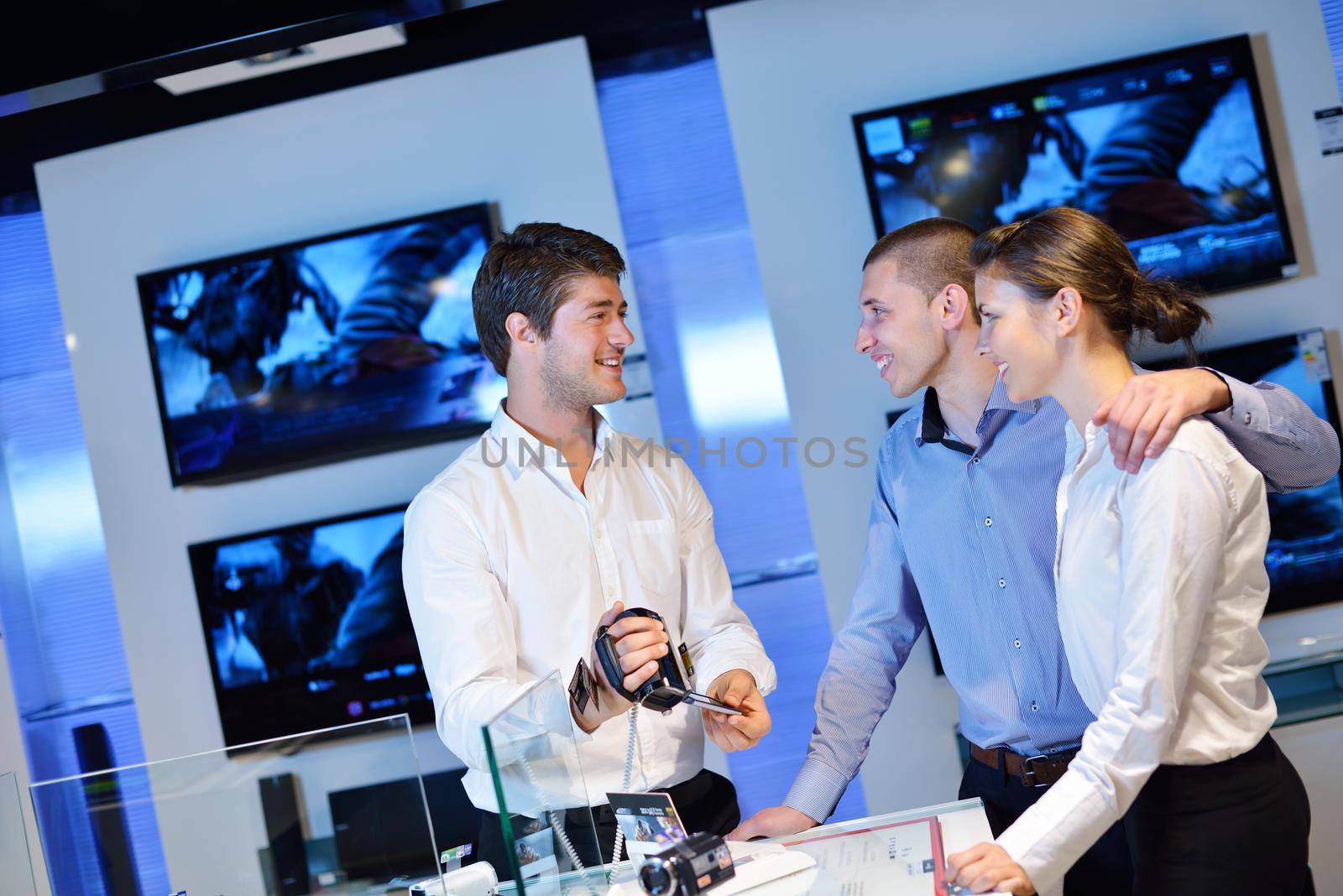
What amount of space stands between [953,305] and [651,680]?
3.70 ft

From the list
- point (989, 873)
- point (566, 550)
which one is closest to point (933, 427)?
point (566, 550)

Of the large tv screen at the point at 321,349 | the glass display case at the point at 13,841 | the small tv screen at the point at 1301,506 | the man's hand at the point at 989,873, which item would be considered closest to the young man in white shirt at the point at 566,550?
the man's hand at the point at 989,873

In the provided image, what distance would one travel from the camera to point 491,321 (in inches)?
106

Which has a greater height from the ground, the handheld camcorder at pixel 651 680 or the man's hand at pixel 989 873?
the handheld camcorder at pixel 651 680

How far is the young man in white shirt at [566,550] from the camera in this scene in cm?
227

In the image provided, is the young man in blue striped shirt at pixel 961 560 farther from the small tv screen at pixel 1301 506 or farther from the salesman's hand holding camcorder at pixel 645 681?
the small tv screen at pixel 1301 506

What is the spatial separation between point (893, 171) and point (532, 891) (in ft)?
8.61

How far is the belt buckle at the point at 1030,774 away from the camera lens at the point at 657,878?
872mm

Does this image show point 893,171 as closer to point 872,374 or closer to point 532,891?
point 872,374

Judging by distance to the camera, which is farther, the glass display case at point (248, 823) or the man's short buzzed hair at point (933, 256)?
the man's short buzzed hair at point (933, 256)

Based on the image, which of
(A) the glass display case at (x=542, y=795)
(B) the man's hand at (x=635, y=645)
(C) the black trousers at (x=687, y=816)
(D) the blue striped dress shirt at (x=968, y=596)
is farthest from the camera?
(D) the blue striped dress shirt at (x=968, y=596)

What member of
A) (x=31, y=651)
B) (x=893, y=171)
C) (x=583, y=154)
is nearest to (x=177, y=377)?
(x=31, y=651)

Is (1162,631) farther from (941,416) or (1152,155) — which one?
(1152,155)

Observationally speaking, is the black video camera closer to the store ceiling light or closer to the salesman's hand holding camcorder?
the salesman's hand holding camcorder
